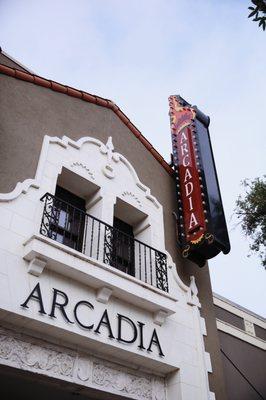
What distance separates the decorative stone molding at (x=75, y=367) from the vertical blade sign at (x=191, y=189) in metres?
2.91

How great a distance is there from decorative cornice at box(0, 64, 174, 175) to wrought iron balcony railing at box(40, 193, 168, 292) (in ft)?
9.73

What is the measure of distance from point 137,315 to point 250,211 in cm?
Result: 553

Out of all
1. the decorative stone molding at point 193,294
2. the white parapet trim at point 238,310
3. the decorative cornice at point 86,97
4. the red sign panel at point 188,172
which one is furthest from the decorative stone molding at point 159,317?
the decorative cornice at point 86,97

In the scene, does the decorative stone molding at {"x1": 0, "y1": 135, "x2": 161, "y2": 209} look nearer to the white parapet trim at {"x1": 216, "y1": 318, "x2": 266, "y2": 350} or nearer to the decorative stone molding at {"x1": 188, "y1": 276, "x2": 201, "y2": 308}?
the decorative stone molding at {"x1": 188, "y1": 276, "x2": 201, "y2": 308}

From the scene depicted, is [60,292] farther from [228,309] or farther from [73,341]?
[228,309]

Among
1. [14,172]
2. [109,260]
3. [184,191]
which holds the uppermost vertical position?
[184,191]

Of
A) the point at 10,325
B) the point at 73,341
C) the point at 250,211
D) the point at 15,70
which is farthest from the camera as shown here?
the point at 250,211

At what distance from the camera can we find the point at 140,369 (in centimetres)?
777

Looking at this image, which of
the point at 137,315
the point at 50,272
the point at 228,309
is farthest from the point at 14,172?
the point at 228,309

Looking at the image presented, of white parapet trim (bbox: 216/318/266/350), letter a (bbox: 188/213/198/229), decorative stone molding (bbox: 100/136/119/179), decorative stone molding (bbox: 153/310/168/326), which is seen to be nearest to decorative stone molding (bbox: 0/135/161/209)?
decorative stone molding (bbox: 100/136/119/179)

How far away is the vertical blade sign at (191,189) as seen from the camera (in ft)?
30.6

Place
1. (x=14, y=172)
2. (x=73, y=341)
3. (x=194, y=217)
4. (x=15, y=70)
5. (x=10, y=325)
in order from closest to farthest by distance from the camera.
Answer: (x=10, y=325) < (x=73, y=341) < (x=14, y=172) < (x=15, y=70) < (x=194, y=217)

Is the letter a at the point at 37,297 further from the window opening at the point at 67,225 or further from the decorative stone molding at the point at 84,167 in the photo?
the decorative stone molding at the point at 84,167

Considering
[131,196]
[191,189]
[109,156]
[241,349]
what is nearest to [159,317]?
[131,196]
